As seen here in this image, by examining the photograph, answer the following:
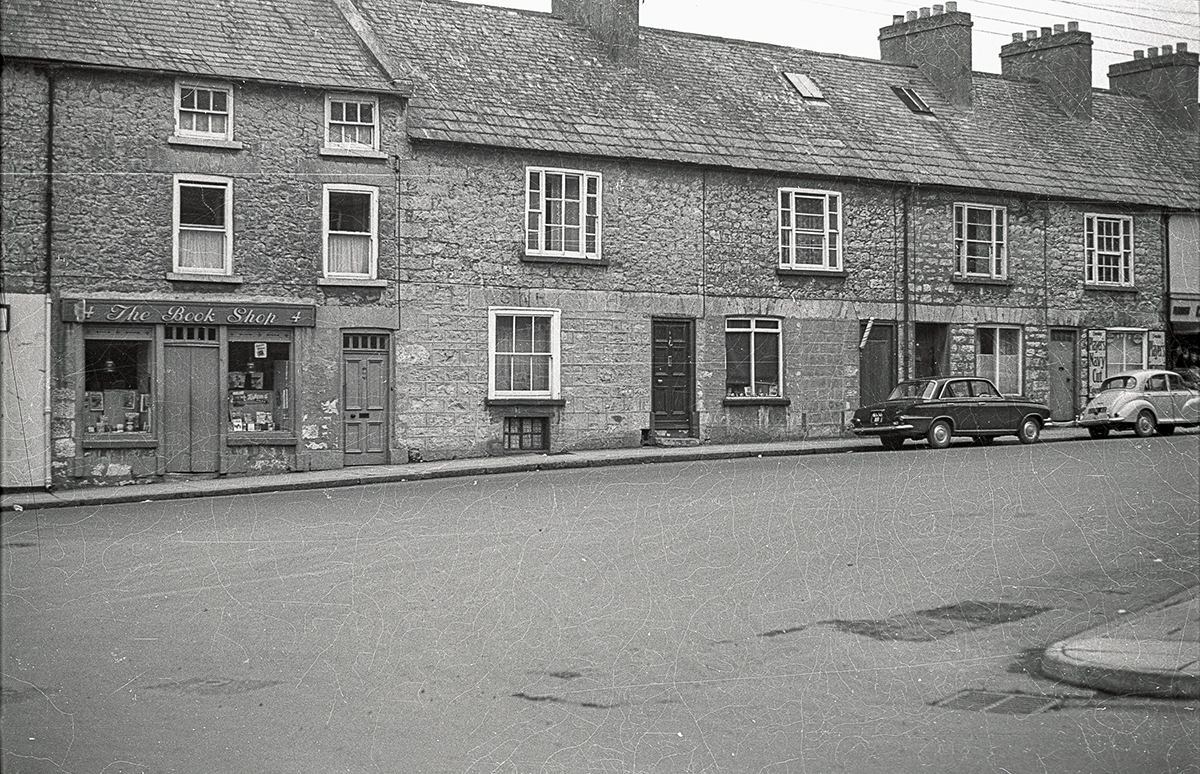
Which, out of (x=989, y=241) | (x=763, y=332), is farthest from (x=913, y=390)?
(x=763, y=332)

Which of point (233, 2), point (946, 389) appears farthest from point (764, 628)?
point (233, 2)

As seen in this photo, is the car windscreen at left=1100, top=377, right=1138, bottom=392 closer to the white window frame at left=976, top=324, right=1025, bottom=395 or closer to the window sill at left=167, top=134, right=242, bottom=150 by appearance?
the white window frame at left=976, top=324, right=1025, bottom=395

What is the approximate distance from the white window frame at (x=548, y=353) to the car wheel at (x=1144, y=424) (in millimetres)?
12385

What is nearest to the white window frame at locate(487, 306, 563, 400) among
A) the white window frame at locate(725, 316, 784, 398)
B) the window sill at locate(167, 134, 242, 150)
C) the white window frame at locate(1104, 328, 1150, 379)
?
the white window frame at locate(725, 316, 784, 398)

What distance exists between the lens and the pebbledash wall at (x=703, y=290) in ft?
13.4

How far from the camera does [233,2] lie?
3430mm

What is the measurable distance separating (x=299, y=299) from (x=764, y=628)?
2538mm

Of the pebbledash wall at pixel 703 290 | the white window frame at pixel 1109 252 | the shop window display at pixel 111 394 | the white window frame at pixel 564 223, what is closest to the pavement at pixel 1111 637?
the pebbledash wall at pixel 703 290

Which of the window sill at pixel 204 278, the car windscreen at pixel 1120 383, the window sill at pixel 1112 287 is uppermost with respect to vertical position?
the window sill at pixel 204 278

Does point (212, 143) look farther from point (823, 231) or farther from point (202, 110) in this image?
point (823, 231)

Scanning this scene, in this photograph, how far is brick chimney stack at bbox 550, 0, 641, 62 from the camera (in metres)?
18.7

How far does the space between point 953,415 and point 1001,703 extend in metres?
1.16

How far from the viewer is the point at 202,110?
3898mm

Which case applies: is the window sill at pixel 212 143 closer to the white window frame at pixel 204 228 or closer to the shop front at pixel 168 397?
the white window frame at pixel 204 228
